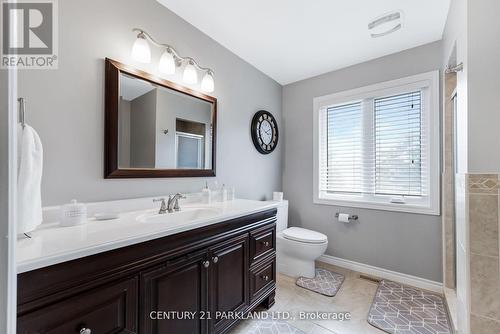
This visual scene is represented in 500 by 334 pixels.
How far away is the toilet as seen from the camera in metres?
2.17

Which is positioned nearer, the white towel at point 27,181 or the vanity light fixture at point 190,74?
the white towel at point 27,181

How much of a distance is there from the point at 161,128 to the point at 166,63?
0.47 meters

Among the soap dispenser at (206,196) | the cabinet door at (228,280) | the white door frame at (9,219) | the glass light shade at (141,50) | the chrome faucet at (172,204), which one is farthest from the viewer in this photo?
the soap dispenser at (206,196)

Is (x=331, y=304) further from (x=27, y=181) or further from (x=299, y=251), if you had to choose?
(x=27, y=181)

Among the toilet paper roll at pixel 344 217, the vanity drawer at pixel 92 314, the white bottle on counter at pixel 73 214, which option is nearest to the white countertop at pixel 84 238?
the white bottle on counter at pixel 73 214

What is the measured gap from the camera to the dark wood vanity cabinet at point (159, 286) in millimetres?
735

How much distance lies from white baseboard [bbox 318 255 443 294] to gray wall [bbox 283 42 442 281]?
0.04m

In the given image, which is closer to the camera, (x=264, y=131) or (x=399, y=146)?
(x=399, y=146)

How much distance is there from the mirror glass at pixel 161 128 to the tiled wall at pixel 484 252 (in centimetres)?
177

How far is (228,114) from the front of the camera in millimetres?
2209

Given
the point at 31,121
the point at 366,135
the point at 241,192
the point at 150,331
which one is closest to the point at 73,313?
the point at 150,331

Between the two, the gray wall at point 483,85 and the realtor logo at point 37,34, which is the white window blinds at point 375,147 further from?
the realtor logo at point 37,34

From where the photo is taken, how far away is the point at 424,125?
212 centimetres

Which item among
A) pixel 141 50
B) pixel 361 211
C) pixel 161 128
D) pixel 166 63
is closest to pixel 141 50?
pixel 141 50
